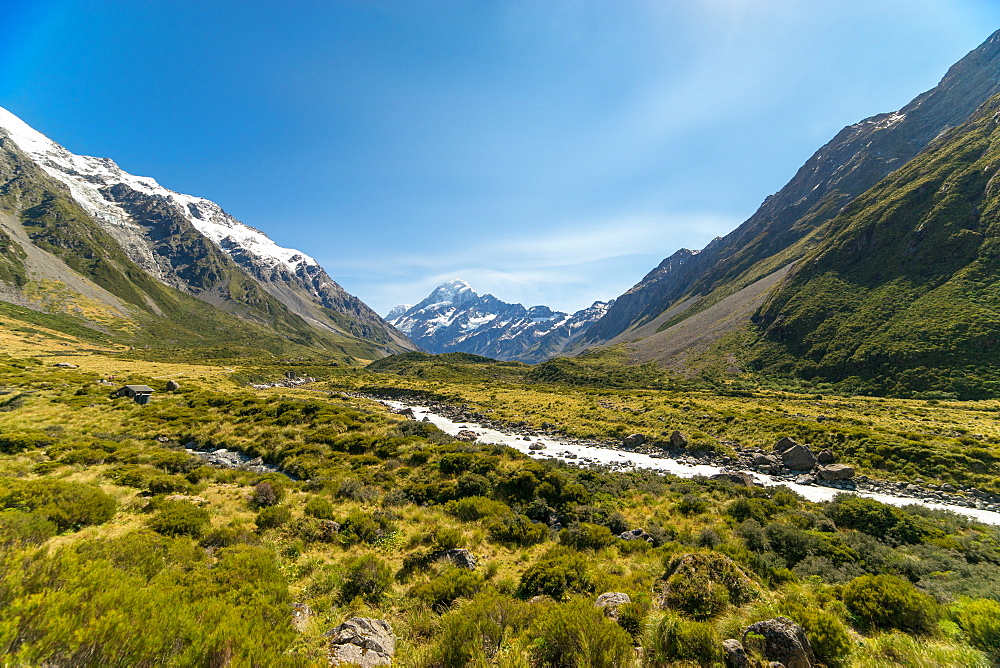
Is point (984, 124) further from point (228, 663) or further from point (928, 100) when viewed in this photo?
point (228, 663)

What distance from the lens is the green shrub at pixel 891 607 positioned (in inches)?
300

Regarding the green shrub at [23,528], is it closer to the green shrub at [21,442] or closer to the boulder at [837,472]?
the green shrub at [21,442]

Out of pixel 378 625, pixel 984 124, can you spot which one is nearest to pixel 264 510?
pixel 378 625

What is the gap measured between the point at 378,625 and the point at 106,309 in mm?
254502

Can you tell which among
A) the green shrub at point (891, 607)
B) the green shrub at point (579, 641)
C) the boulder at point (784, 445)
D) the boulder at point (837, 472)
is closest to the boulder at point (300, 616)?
the green shrub at point (579, 641)

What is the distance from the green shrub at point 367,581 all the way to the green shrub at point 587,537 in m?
6.68

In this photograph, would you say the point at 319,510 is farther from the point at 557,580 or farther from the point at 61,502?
the point at 557,580

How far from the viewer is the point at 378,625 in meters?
7.71

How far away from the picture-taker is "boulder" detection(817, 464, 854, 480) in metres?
24.4

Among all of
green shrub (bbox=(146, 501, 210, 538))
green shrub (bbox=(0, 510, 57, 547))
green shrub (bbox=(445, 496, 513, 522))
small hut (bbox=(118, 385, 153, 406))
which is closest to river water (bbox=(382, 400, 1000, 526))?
green shrub (bbox=(445, 496, 513, 522))

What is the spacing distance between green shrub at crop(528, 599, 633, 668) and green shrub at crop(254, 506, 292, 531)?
1077 centimetres

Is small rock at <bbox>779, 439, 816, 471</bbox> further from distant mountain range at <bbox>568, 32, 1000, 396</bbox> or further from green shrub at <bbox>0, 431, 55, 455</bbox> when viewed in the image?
green shrub at <bbox>0, 431, 55, 455</bbox>

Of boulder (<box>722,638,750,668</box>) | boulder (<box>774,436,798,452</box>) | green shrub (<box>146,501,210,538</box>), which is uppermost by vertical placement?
green shrub (<box>146,501,210,538</box>)

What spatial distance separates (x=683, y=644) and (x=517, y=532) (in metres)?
7.44
